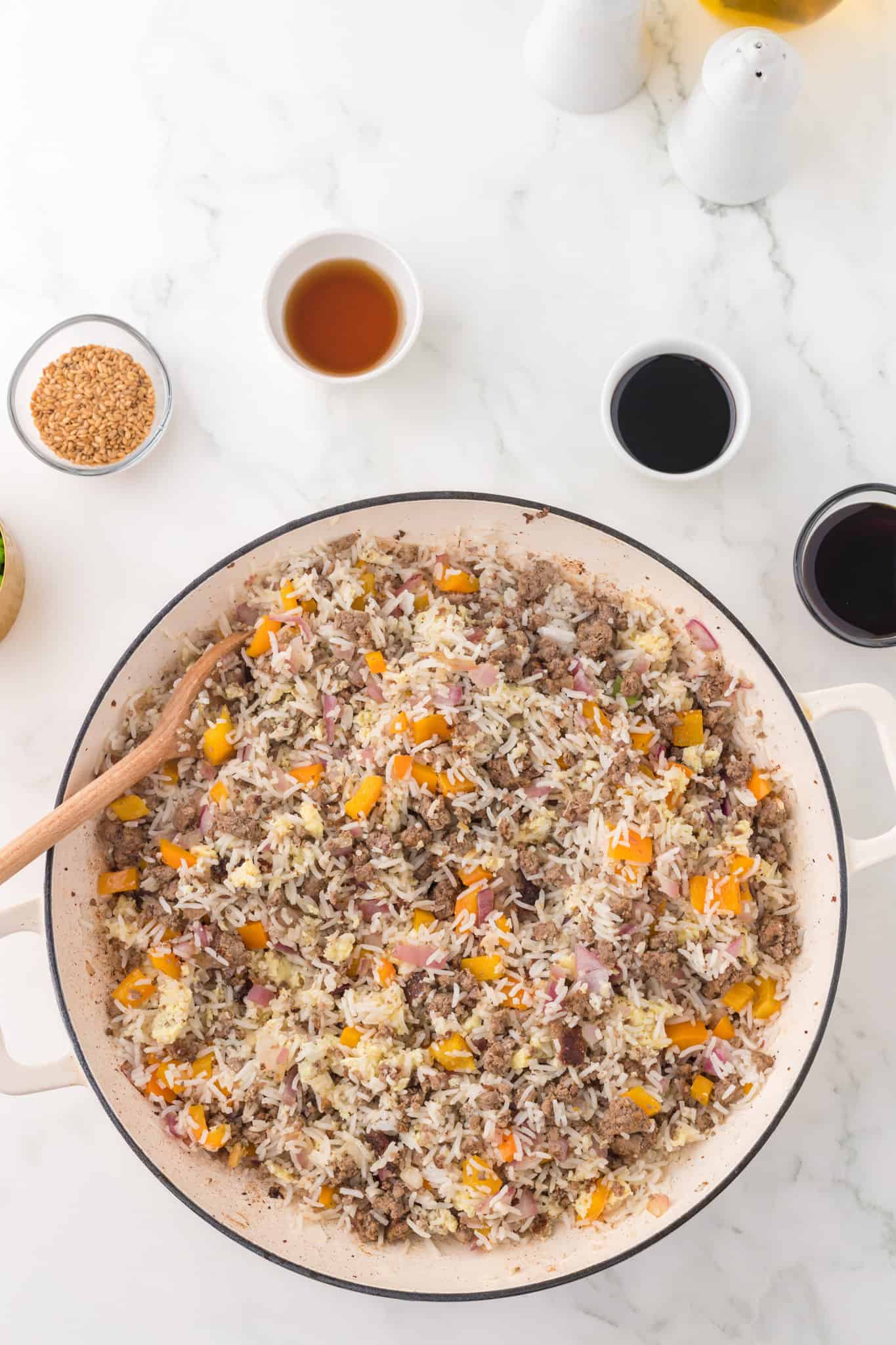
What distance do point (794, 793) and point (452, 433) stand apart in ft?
4.27

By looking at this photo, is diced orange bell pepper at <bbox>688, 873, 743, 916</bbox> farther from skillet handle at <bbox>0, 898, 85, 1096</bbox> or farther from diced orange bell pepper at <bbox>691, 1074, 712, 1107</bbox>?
skillet handle at <bbox>0, 898, 85, 1096</bbox>

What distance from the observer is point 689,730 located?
2.57 meters

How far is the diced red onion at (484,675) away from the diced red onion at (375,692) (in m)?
0.22

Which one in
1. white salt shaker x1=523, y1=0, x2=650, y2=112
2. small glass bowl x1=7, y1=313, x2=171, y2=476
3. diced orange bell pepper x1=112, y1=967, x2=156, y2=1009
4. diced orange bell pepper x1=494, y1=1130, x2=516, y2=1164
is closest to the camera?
diced orange bell pepper x1=494, y1=1130, x2=516, y2=1164

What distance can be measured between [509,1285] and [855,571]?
194 cm

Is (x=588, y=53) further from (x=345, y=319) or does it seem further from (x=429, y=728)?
(x=429, y=728)

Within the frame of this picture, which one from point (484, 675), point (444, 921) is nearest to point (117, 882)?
point (444, 921)

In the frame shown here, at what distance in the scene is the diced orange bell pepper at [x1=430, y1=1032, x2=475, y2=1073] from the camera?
95.2 inches

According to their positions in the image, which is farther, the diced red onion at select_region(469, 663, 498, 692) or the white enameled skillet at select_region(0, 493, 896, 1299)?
the diced red onion at select_region(469, 663, 498, 692)

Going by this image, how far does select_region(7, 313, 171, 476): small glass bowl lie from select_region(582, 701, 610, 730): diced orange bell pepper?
136cm

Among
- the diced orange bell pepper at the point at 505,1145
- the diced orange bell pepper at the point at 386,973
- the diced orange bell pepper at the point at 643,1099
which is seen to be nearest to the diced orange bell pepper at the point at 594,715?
the diced orange bell pepper at the point at 386,973

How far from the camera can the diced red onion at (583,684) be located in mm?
2559

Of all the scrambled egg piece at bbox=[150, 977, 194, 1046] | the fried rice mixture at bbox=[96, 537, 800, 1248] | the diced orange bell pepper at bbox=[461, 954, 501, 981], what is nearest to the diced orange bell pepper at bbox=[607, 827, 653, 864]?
the fried rice mixture at bbox=[96, 537, 800, 1248]

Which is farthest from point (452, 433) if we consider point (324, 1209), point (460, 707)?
point (324, 1209)
